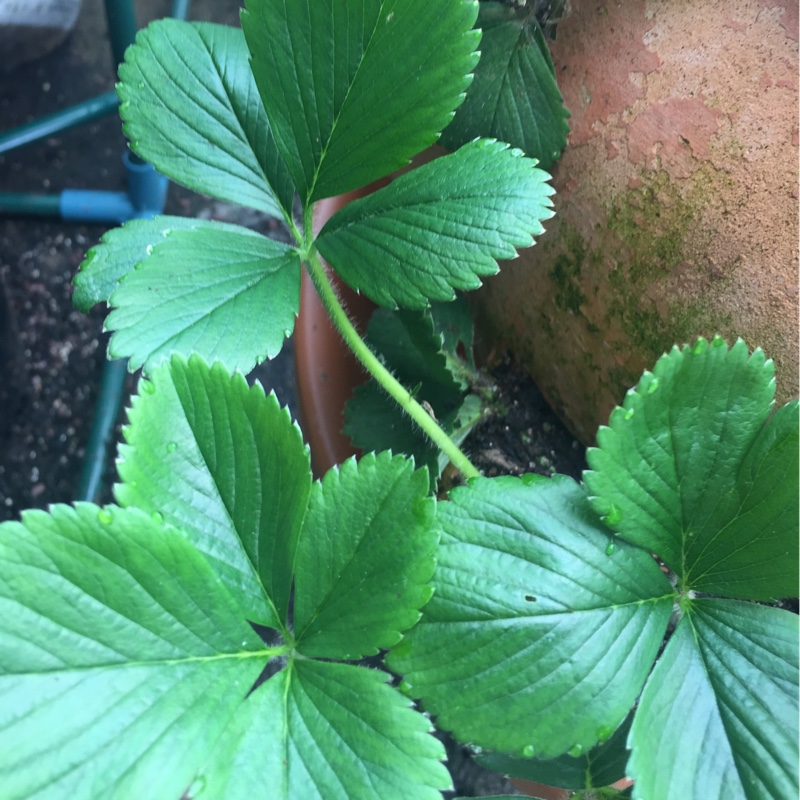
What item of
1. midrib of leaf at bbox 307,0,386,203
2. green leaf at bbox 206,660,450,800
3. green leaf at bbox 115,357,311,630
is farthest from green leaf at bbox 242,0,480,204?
green leaf at bbox 206,660,450,800

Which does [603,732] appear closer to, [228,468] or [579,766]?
[579,766]

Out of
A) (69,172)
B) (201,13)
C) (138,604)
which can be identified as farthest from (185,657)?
(201,13)

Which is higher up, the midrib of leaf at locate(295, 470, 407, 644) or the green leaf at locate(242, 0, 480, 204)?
the green leaf at locate(242, 0, 480, 204)

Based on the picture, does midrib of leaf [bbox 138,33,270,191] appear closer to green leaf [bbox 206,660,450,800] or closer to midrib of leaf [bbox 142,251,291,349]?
midrib of leaf [bbox 142,251,291,349]

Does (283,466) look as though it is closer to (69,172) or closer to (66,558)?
(66,558)

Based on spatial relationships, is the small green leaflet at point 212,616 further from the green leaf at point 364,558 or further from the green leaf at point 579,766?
the green leaf at point 579,766

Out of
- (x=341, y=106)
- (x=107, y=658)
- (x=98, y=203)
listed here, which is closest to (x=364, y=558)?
(x=107, y=658)
